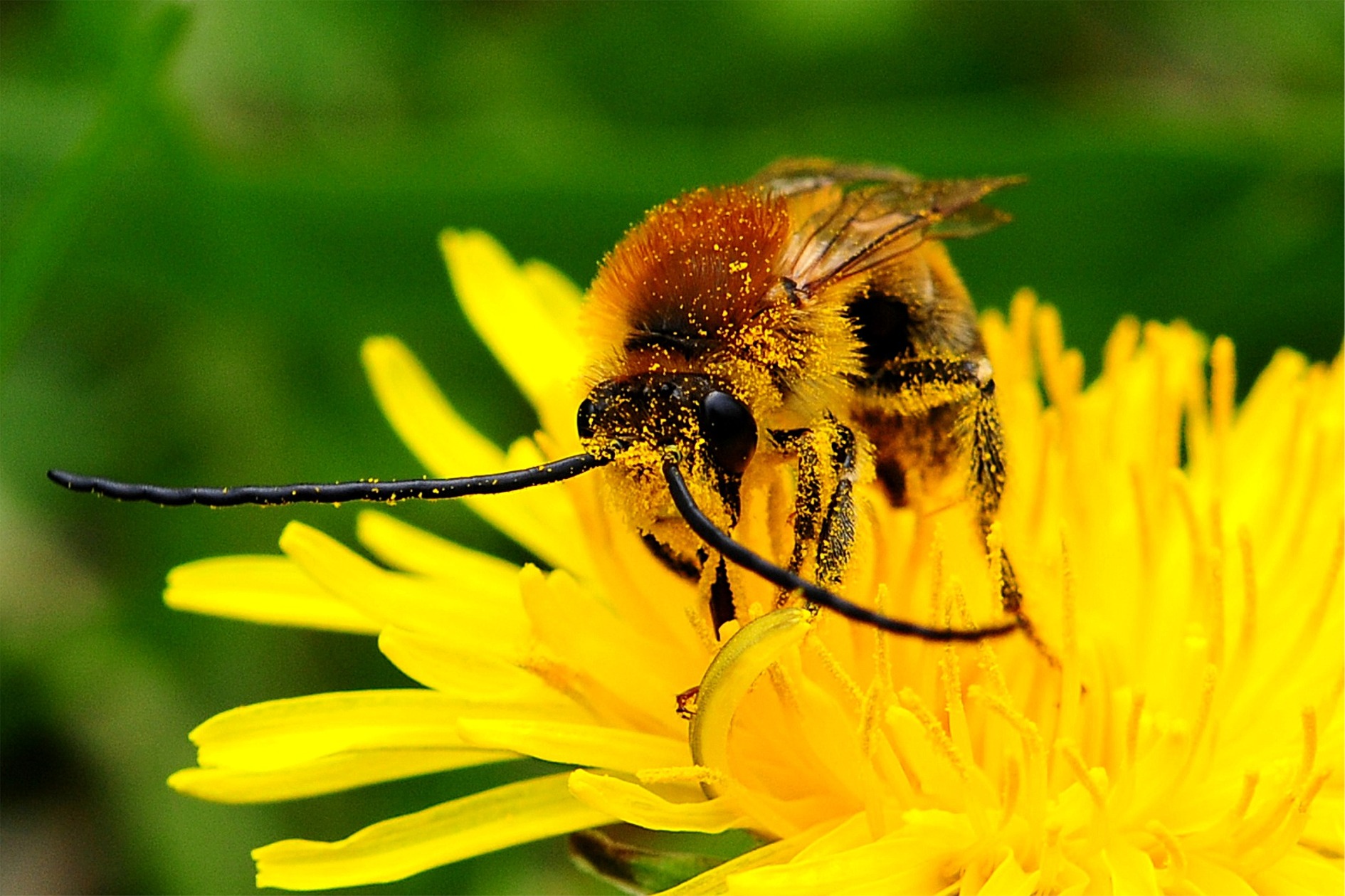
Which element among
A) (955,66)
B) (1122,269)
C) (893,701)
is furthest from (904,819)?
(955,66)

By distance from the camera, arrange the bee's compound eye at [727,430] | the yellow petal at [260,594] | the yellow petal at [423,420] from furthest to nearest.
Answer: the yellow petal at [423,420] → the yellow petal at [260,594] → the bee's compound eye at [727,430]

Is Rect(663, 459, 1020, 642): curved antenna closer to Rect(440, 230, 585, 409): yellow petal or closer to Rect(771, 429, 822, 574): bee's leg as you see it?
Rect(771, 429, 822, 574): bee's leg

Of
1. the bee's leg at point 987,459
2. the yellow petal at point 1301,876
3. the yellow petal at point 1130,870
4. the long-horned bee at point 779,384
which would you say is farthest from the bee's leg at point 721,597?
the yellow petal at point 1301,876

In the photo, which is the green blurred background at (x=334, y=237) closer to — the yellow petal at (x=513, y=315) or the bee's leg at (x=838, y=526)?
the yellow petal at (x=513, y=315)

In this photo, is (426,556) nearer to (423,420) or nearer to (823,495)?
(423,420)

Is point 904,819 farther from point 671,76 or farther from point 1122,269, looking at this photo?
point 671,76

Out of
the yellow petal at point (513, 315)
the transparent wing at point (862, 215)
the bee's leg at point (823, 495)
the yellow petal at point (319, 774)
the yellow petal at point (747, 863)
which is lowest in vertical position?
the yellow petal at point (747, 863)

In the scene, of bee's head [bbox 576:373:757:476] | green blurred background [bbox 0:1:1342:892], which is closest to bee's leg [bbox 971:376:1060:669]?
bee's head [bbox 576:373:757:476]
